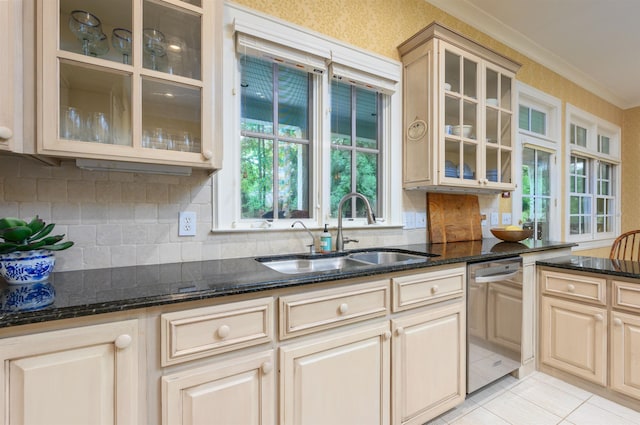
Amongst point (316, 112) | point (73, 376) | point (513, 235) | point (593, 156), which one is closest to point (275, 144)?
point (316, 112)

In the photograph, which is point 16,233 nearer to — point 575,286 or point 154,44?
point 154,44

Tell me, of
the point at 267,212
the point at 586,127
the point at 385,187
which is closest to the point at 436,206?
the point at 385,187

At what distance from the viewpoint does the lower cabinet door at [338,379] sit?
115 centimetres

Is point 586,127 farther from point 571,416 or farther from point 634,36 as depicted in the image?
point 571,416

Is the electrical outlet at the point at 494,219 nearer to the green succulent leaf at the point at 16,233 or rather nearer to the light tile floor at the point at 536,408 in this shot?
the light tile floor at the point at 536,408

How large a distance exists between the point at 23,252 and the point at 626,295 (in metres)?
2.97

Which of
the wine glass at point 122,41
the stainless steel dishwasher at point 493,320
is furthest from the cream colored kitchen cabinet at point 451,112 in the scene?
the wine glass at point 122,41

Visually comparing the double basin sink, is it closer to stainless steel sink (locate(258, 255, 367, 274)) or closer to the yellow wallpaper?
stainless steel sink (locate(258, 255, 367, 274))

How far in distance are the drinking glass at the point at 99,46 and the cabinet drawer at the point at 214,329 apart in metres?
1.04

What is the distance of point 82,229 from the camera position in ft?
4.31

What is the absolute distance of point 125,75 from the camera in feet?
3.83

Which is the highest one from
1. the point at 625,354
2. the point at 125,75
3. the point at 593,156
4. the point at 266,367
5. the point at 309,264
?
the point at 593,156

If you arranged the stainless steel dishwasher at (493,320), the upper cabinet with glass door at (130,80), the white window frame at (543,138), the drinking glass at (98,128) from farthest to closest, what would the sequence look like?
the white window frame at (543,138) < the stainless steel dishwasher at (493,320) < the drinking glass at (98,128) < the upper cabinet with glass door at (130,80)

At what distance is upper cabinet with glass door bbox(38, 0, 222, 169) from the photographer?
1.04 metres
